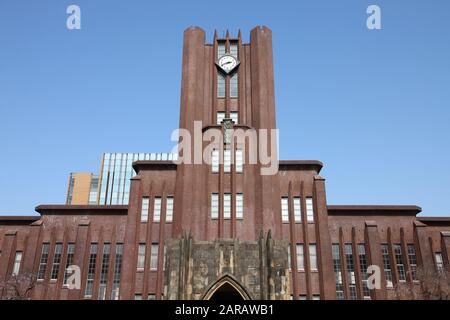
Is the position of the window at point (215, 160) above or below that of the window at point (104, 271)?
above

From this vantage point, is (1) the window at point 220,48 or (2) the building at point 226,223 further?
(1) the window at point 220,48

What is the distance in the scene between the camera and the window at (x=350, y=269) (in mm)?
34312

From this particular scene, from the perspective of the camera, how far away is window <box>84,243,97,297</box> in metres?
34.1

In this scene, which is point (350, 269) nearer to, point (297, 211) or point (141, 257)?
point (297, 211)

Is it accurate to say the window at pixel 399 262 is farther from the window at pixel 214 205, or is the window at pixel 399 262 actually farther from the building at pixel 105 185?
the building at pixel 105 185

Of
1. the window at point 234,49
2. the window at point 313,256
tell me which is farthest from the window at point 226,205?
the window at point 234,49

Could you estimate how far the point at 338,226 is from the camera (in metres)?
36.2

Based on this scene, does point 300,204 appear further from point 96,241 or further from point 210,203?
point 96,241

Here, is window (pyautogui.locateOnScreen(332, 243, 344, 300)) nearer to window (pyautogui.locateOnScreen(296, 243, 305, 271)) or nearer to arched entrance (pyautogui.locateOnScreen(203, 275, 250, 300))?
window (pyautogui.locateOnScreen(296, 243, 305, 271))

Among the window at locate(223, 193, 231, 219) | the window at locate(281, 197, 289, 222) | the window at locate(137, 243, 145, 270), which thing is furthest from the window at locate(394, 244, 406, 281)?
the window at locate(137, 243, 145, 270)

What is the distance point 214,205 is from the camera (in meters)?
32.1

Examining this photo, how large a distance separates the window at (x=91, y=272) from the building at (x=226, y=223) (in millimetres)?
153
